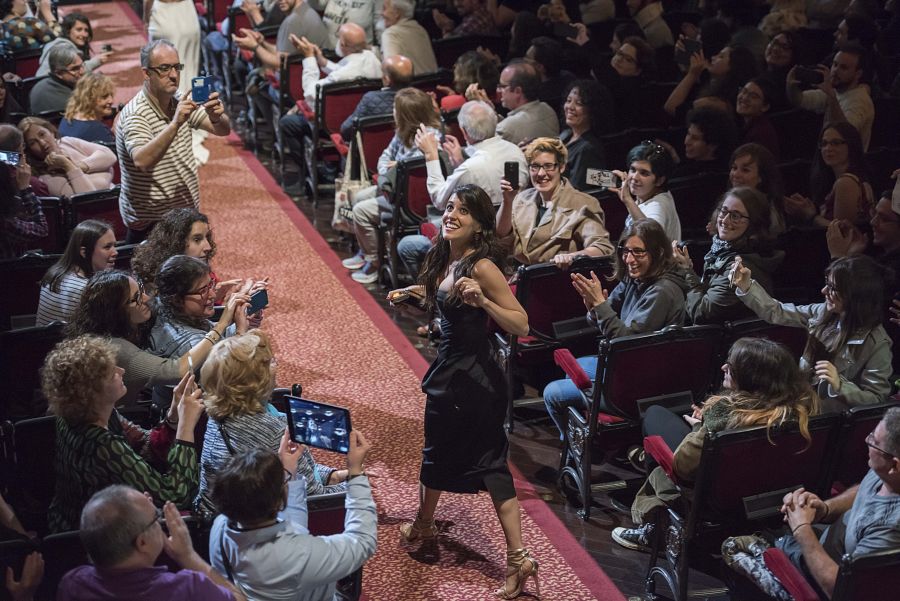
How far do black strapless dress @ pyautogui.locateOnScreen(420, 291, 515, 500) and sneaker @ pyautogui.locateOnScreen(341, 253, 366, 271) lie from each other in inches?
119

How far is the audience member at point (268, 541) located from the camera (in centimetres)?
277

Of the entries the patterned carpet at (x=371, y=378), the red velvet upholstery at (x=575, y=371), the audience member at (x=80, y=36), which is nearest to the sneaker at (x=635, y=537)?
the patterned carpet at (x=371, y=378)

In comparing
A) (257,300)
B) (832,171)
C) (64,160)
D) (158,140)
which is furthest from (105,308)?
(832,171)

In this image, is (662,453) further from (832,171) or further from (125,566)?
(832,171)

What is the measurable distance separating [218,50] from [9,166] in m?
5.14

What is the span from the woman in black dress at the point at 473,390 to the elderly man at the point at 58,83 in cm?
419

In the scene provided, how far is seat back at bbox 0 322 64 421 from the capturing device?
167 inches

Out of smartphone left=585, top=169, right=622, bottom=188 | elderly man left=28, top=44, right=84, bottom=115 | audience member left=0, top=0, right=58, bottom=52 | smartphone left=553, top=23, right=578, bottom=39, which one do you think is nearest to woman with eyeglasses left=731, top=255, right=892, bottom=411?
smartphone left=585, top=169, right=622, bottom=188

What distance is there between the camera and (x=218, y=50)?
32.8ft

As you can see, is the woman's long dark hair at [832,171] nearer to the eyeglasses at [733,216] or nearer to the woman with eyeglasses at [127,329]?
the eyeglasses at [733,216]

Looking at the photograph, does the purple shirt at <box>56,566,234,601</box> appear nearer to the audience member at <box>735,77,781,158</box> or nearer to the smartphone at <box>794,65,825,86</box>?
the audience member at <box>735,77,781,158</box>

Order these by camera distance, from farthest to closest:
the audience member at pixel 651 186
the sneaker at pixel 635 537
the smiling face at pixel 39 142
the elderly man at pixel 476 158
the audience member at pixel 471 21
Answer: the audience member at pixel 471 21
the smiling face at pixel 39 142
the elderly man at pixel 476 158
the audience member at pixel 651 186
the sneaker at pixel 635 537

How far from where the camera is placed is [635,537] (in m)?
4.28

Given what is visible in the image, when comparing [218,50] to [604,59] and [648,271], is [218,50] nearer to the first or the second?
[604,59]
